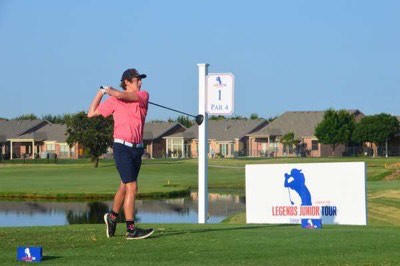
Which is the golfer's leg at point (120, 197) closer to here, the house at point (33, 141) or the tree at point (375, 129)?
the tree at point (375, 129)

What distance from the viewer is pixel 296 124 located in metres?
117

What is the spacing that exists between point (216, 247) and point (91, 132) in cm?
7027

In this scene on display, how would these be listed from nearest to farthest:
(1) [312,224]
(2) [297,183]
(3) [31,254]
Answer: (3) [31,254], (1) [312,224], (2) [297,183]

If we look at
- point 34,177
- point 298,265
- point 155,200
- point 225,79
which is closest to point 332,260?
A: point 298,265

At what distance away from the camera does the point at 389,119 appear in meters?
107

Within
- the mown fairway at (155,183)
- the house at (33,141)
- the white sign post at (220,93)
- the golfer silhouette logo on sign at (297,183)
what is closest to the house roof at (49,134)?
the house at (33,141)

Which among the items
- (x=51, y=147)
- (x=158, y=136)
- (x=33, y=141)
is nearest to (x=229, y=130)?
(x=158, y=136)

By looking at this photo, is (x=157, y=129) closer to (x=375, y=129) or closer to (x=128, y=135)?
(x=375, y=129)

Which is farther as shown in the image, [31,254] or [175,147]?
[175,147]

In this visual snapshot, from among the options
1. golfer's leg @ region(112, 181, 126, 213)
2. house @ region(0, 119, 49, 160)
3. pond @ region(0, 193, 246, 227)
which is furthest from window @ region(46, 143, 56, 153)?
golfer's leg @ region(112, 181, 126, 213)

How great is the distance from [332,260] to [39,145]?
125217mm

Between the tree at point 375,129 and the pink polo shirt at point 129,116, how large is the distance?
3793 inches

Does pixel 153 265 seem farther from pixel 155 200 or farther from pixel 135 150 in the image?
pixel 155 200

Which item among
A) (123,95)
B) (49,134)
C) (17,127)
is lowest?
(123,95)
